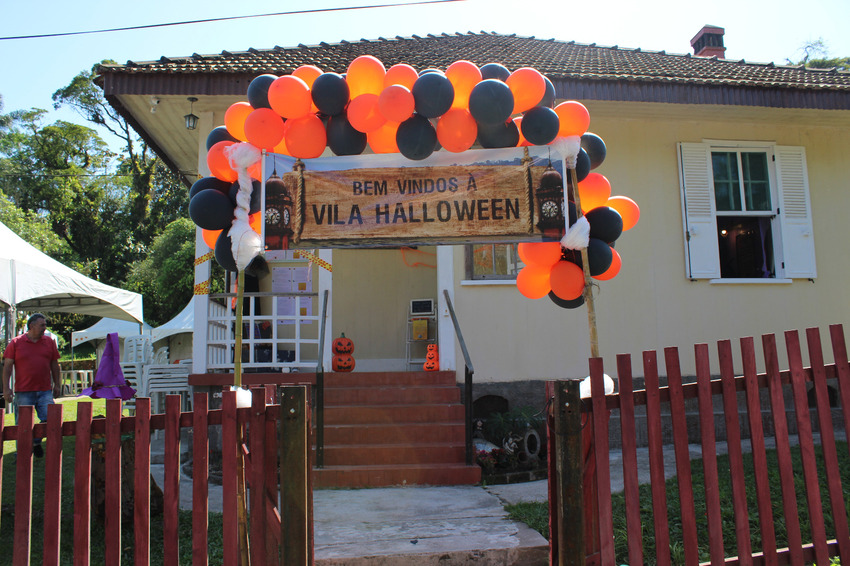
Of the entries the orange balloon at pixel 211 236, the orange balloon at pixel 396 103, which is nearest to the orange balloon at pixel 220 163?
the orange balloon at pixel 211 236

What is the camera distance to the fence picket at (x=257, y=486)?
279 centimetres

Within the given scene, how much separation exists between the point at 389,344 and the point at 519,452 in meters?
4.15

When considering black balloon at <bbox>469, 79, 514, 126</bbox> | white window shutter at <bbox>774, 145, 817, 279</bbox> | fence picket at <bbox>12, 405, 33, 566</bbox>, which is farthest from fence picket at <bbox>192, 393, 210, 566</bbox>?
white window shutter at <bbox>774, 145, 817, 279</bbox>

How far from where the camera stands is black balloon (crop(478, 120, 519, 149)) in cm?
373

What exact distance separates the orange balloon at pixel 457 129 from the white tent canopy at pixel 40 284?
6415 millimetres

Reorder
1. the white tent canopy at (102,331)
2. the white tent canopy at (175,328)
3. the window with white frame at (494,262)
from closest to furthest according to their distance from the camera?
the window with white frame at (494,262)
the white tent canopy at (175,328)
the white tent canopy at (102,331)

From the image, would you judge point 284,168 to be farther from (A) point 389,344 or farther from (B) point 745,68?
(B) point 745,68

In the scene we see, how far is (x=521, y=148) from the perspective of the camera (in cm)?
370

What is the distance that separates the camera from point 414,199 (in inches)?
145

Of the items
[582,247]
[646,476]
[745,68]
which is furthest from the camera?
[745,68]

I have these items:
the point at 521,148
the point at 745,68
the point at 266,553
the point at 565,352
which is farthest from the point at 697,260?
the point at 266,553

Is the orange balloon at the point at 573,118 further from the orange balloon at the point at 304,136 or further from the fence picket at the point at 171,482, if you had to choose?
the fence picket at the point at 171,482

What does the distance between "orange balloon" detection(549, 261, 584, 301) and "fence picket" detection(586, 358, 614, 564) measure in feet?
3.14

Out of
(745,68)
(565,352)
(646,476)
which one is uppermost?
(745,68)
